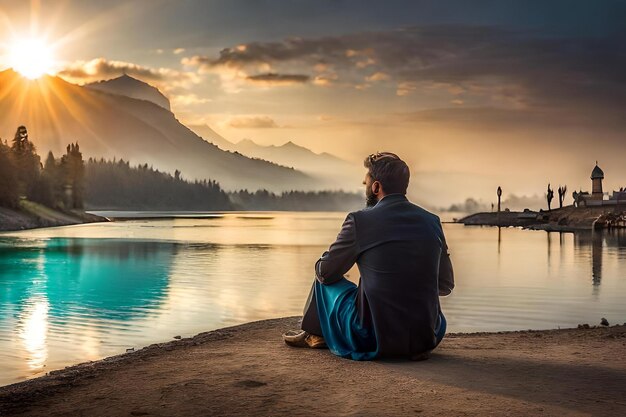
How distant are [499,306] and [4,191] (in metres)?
115

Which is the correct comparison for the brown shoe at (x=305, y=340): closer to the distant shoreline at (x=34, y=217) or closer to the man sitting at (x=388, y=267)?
the man sitting at (x=388, y=267)

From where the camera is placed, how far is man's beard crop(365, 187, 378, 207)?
9648 mm

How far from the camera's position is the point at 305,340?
11.1m

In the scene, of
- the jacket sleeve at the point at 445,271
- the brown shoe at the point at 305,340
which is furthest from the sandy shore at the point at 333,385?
the jacket sleeve at the point at 445,271

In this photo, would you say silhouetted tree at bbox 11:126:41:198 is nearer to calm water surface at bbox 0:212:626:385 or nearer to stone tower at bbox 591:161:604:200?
calm water surface at bbox 0:212:626:385

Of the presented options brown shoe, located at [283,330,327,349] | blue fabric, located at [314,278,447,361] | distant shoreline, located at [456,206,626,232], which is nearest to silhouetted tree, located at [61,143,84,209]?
distant shoreline, located at [456,206,626,232]

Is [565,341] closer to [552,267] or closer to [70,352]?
[70,352]

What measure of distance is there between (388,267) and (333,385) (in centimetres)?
173

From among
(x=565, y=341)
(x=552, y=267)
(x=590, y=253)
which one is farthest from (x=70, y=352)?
(x=590, y=253)

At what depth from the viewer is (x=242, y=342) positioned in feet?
44.4

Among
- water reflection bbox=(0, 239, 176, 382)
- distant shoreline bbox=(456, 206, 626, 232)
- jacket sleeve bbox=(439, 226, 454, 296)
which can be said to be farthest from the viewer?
distant shoreline bbox=(456, 206, 626, 232)

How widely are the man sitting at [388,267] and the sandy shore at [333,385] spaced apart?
44 centimetres

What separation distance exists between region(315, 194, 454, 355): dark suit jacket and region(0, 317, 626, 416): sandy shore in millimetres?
720

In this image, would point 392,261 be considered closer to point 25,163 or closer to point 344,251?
point 344,251
